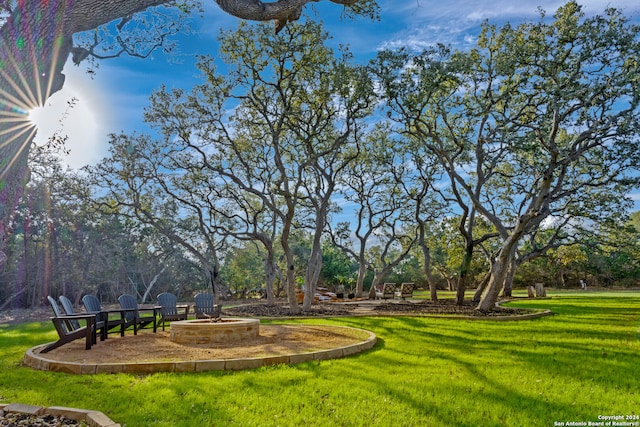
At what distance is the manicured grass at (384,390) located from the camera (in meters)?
Result: 3.62

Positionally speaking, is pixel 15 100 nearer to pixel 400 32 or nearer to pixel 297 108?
pixel 400 32

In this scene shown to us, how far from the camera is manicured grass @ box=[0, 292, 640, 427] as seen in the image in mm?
3619

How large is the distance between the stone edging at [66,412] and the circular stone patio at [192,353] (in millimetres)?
1502

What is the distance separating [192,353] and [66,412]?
9.22 ft

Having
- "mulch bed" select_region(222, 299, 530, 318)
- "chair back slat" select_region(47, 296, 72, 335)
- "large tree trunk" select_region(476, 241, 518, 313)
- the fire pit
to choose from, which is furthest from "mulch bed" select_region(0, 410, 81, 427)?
"large tree trunk" select_region(476, 241, 518, 313)

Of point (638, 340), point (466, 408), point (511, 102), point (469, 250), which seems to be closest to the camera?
point (466, 408)

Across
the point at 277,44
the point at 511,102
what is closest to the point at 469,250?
the point at 511,102

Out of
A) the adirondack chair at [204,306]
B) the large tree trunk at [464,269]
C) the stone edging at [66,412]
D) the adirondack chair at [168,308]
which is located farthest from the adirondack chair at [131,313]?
the large tree trunk at [464,269]

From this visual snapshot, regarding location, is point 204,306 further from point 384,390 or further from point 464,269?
point 464,269

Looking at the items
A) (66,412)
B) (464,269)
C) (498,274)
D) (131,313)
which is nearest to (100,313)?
(131,313)

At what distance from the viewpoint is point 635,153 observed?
12555mm

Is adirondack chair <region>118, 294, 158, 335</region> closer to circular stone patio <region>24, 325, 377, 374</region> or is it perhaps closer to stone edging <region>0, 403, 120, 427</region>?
circular stone patio <region>24, 325, 377, 374</region>

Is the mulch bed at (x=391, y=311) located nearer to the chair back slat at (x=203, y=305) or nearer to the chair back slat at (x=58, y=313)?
the chair back slat at (x=203, y=305)

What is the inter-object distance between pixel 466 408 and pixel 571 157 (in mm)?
9875
